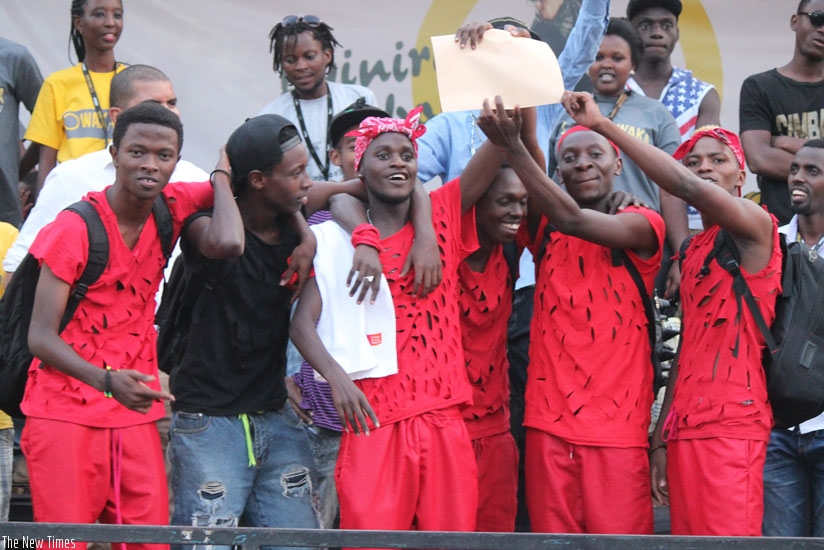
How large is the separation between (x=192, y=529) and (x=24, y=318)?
1366mm

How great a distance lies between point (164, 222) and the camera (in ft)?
13.4

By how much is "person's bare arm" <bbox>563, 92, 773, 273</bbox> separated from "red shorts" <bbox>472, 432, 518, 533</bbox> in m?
1.22

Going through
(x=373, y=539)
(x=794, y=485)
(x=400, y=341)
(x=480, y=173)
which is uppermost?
(x=480, y=173)

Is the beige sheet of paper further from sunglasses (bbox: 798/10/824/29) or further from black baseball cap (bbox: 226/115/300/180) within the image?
sunglasses (bbox: 798/10/824/29)

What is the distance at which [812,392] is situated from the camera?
4.16 metres

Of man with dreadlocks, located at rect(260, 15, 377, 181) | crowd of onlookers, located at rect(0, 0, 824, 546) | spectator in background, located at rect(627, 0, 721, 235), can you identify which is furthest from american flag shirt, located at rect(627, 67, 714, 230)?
man with dreadlocks, located at rect(260, 15, 377, 181)

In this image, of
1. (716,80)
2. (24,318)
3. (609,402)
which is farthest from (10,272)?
(716,80)

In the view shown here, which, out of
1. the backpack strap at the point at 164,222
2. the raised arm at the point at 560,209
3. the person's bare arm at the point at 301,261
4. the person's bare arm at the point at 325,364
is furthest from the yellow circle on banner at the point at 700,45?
the backpack strap at the point at 164,222

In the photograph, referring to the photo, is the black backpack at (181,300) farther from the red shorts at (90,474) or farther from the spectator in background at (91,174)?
the spectator in background at (91,174)

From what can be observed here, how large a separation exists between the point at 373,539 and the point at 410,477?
1143mm

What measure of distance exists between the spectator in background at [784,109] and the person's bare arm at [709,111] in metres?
0.25

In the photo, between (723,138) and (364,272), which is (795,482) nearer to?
(723,138)

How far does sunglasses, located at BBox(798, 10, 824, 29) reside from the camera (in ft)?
19.6

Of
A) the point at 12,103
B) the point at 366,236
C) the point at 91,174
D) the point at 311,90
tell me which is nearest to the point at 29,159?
the point at 12,103
